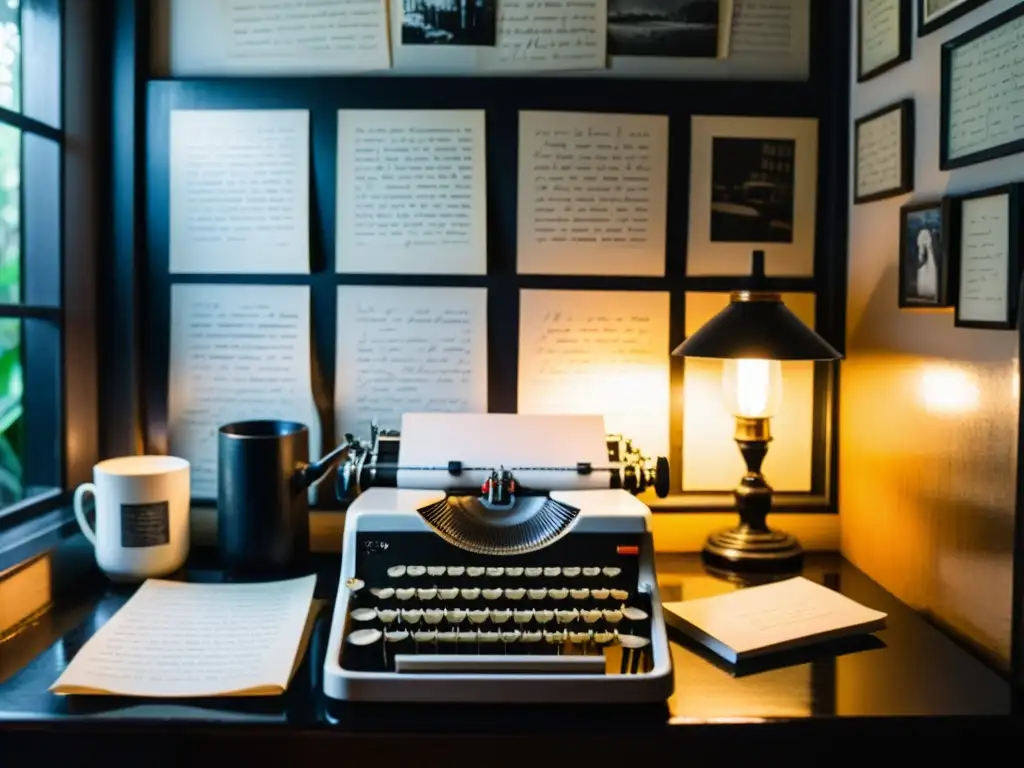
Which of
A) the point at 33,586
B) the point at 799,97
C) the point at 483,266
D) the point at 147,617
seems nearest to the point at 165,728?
the point at 147,617

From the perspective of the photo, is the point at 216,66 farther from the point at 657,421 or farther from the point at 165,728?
the point at 165,728

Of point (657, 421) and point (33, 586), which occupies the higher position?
point (657, 421)

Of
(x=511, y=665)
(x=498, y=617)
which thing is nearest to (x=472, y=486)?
(x=498, y=617)

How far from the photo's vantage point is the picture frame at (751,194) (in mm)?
1663

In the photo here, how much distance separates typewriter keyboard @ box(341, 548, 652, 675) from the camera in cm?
113

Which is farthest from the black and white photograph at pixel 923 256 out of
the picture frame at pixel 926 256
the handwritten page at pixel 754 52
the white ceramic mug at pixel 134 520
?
the white ceramic mug at pixel 134 520

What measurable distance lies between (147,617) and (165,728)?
282mm

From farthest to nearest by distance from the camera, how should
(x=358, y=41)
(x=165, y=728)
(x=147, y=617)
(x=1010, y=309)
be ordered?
(x=358, y=41) < (x=147, y=617) < (x=1010, y=309) < (x=165, y=728)

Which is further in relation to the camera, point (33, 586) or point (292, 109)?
point (292, 109)

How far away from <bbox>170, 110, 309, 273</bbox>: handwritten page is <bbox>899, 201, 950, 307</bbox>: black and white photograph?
3.07 feet

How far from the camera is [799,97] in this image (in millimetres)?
1668

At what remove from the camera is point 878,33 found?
1.52 metres

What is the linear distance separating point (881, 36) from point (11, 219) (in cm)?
139

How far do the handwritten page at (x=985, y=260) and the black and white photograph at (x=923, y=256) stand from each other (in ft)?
0.10
